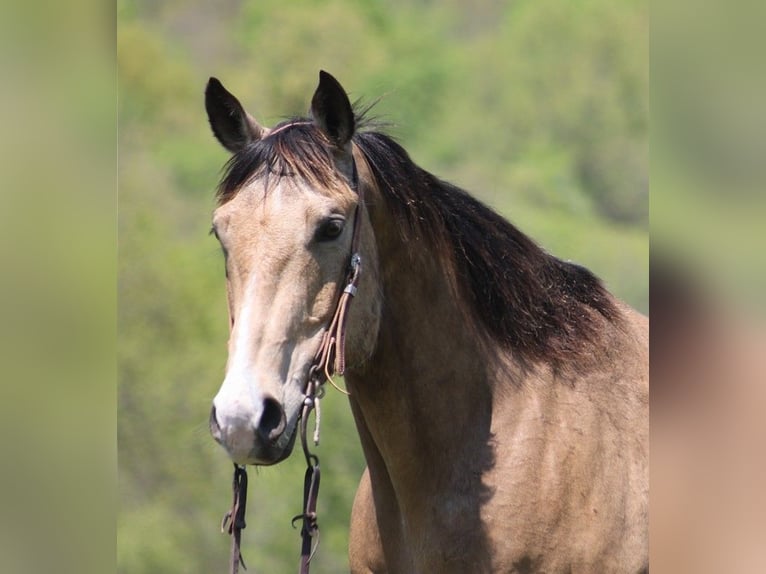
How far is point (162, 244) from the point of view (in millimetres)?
12703

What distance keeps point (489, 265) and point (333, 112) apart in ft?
2.36

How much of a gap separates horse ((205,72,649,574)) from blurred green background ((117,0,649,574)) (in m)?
7.54

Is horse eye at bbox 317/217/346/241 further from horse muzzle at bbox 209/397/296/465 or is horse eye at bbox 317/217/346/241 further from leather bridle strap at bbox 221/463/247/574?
leather bridle strap at bbox 221/463/247/574

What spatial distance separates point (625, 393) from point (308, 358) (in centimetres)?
120

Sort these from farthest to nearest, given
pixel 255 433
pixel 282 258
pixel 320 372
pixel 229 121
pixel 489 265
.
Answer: pixel 489 265
pixel 229 121
pixel 320 372
pixel 282 258
pixel 255 433

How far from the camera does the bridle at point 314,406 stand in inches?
91.8

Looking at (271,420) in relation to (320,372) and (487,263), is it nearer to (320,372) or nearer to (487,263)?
(320,372)

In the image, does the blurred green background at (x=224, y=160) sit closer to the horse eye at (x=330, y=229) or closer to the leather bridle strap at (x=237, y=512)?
the horse eye at (x=330, y=229)

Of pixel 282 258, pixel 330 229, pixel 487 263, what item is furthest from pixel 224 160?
pixel 282 258

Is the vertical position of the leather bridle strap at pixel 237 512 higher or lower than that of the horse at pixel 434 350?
lower

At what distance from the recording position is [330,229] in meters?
2.42

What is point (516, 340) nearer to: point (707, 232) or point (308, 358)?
point (308, 358)

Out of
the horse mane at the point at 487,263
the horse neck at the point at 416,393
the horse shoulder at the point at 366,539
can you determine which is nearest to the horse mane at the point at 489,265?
the horse mane at the point at 487,263

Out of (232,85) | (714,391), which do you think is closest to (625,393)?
(714,391)
